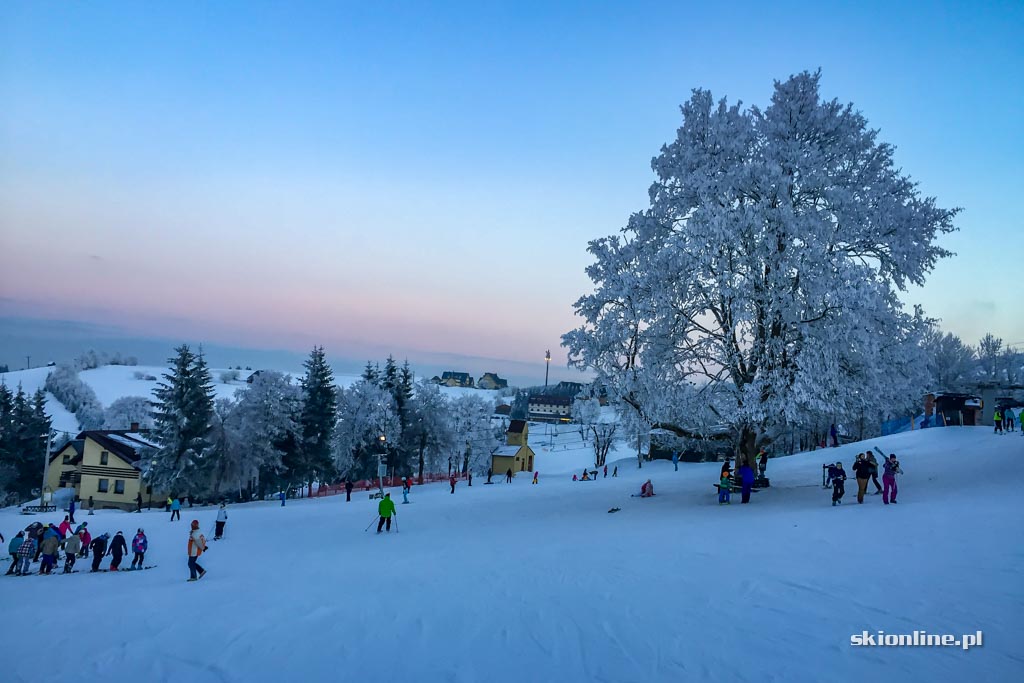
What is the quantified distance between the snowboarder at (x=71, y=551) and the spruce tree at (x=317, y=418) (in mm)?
38105

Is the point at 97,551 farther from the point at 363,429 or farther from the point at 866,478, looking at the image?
the point at 363,429

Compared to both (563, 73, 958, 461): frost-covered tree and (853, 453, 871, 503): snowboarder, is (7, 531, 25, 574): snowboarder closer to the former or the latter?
(563, 73, 958, 461): frost-covered tree

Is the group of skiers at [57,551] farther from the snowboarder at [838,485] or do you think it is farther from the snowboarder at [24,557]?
the snowboarder at [838,485]

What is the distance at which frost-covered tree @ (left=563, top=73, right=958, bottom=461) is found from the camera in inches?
701

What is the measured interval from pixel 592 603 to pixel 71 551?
55.2 feet

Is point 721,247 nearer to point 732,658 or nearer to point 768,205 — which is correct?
point 768,205

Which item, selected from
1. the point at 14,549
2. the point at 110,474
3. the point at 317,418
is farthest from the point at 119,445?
the point at 14,549

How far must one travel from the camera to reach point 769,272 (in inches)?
745

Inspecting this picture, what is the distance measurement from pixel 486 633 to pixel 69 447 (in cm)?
6866

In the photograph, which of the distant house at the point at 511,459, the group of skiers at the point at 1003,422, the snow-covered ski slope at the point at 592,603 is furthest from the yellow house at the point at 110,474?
the group of skiers at the point at 1003,422

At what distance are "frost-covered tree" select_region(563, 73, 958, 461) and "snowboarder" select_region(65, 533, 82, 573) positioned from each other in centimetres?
1651

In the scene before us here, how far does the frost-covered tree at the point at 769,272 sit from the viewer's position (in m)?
17.8

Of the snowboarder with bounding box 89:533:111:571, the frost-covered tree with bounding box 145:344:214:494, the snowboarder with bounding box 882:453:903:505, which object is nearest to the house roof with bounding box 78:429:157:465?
the frost-covered tree with bounding box 145:344:214:494

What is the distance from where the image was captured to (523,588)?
10391 millimetres
